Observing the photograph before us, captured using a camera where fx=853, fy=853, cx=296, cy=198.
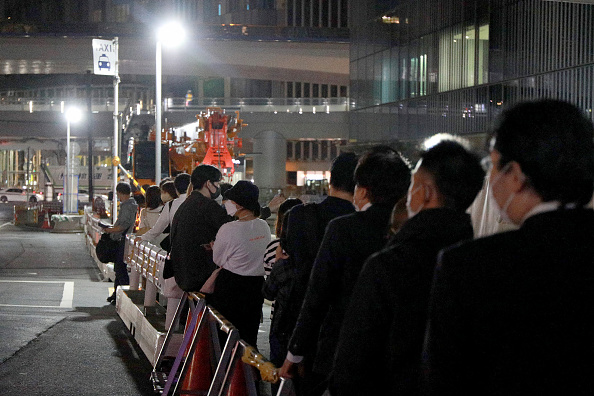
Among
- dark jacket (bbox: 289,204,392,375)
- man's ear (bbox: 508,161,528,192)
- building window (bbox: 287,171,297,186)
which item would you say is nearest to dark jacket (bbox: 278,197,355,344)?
dark jacket (bbox: 289,204,392,375)

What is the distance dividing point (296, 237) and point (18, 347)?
6.46 metres

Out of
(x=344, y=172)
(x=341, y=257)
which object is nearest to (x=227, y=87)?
(x=344, y=172)

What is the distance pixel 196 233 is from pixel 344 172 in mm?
3416

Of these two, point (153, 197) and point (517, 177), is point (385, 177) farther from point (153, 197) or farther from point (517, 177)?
point (153, 197)

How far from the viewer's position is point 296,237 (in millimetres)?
4945

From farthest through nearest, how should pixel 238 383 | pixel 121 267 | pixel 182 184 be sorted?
pixel 121 267 → pixel 182 184 → pixel 238 383

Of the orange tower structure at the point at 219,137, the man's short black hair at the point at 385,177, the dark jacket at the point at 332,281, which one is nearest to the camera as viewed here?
the dark jacket at the point at 332,281

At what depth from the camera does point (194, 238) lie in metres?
7.90

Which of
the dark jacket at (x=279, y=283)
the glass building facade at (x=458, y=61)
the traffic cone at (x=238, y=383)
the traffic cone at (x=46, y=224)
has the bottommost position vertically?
the traffic cone at (x=46, y=224)

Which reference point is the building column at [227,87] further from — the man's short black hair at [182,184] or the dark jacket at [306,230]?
the dark jacket at [306,230]

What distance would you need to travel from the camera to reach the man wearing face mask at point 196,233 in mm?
7785

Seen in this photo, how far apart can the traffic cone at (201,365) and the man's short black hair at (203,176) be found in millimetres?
2054

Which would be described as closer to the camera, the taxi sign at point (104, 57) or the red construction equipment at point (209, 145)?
the taxi sign at point (104, 57)

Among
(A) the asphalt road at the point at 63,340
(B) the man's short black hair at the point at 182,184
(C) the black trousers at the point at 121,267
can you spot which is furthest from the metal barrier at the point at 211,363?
(C) the black trousers at the point at 121,267
